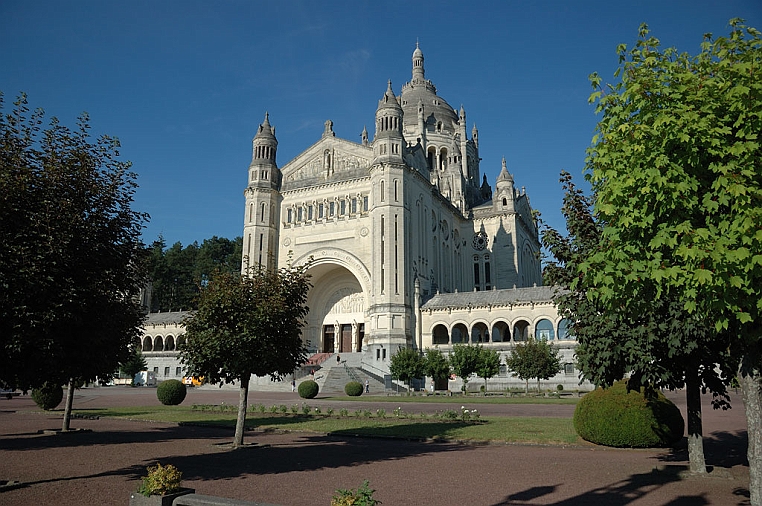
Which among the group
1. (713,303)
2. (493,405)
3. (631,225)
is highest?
(631,225)

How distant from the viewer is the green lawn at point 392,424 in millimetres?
18047

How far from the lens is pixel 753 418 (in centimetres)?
786

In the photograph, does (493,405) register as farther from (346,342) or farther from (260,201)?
(260,201)

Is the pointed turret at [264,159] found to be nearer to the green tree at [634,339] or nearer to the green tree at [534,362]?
the green tree at [534,362]

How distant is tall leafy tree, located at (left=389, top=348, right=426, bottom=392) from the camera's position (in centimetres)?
4706

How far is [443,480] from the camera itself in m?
11.7

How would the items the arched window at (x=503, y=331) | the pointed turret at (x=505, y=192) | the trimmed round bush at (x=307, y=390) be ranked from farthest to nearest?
the pointed turret at (x=505, y=192) < the arched window at (x=503, y=331) < the trimmed round bush at (x=307, y=390)

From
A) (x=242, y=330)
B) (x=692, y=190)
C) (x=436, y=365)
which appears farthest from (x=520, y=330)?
(x=692, y=190)

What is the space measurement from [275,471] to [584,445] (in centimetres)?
882

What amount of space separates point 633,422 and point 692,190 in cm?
1020

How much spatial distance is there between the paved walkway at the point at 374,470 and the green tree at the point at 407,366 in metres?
28.2

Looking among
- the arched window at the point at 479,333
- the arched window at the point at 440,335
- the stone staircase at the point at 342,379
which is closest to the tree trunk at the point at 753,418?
the stone staircase at the point at 342,379

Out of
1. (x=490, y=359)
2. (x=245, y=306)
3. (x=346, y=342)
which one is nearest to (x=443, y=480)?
(x=245, y=306)

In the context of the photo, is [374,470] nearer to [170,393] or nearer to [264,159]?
[170,393]
